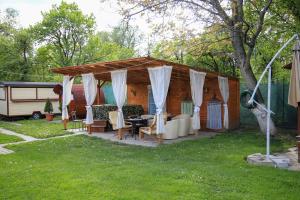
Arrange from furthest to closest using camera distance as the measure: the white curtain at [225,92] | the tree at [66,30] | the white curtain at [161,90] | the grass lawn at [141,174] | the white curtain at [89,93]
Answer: the tree at [66,30] < the white curtain at [225,92] < the white curtain at [89,93] < the white curtain at [161,90] < the grass lawn at [141,174]

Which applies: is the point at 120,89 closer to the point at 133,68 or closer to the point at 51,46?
the point at 133,68

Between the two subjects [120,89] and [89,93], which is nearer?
[120,89]

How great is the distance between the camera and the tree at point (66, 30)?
94.2ft

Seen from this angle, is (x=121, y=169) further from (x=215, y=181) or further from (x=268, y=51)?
(x=268, y=51)

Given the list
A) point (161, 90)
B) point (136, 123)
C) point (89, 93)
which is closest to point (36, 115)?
point (89, 93)

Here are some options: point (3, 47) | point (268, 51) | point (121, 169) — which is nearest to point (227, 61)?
point (268, 51)

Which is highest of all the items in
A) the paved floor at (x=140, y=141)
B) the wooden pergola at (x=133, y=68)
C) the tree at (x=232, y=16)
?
the tree at (x=232, y=16)

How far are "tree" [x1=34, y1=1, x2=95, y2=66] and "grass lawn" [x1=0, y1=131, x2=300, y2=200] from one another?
2127 cm

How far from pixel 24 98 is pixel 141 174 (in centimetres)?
1339

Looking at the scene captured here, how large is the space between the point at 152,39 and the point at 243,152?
6.84 metres

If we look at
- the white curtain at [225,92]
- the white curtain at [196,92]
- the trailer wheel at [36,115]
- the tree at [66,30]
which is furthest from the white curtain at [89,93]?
the tree at [66,30]

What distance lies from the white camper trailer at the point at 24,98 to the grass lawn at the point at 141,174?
8.45 metres

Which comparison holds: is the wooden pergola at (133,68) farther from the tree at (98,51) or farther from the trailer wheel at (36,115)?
the tree at (98,51)

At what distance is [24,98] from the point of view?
17750mm
